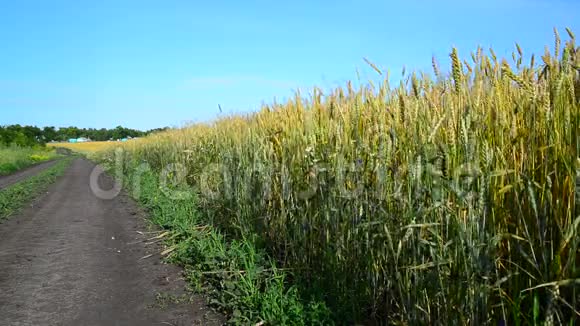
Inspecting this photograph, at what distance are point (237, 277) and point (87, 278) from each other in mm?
1772

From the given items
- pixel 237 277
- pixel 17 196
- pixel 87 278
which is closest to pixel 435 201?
pixel 237 277

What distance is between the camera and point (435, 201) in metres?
2.61

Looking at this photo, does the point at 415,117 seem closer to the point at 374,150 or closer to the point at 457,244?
the point at 374,150

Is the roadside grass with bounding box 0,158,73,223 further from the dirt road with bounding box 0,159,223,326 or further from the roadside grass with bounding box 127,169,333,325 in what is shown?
the roadside grass with bounding box 127,169,333,325

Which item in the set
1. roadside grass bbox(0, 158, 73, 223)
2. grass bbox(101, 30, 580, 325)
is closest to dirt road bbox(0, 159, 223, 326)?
grass bbox(101, 30, 580, 325)

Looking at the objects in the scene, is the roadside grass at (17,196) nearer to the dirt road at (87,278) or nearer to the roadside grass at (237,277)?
the dirt road at (87,278)

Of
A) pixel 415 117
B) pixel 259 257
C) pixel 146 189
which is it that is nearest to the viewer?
pixel 415 117

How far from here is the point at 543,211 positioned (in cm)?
224

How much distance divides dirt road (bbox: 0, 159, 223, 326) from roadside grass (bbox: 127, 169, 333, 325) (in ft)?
0.63

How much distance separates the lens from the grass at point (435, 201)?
88.4 inches

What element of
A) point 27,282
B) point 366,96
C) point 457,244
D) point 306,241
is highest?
point 366,96

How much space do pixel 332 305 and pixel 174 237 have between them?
364 cm

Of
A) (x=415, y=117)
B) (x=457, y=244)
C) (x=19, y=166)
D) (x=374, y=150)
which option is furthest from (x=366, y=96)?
(x=19, y=166)

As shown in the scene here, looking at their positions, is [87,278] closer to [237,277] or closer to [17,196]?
[237,277]
